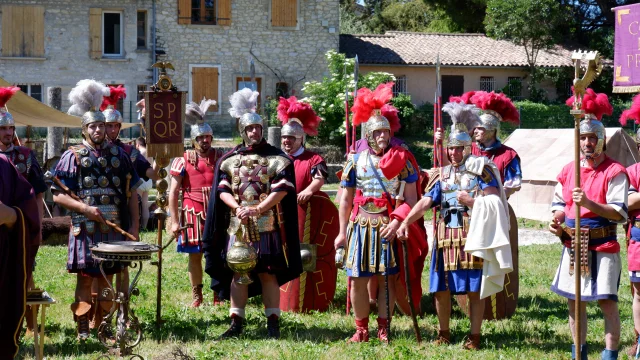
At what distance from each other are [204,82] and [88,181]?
25.2 metres

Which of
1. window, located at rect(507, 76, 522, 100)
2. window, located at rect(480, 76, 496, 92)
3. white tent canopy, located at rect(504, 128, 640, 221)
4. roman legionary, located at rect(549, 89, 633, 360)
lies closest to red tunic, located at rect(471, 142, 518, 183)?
roman legionary, located at rect(549, 89, 633, 360)

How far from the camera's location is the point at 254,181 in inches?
285

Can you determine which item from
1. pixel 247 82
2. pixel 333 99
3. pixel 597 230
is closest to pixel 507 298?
pixel 597 230

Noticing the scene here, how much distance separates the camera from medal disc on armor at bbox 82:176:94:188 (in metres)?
7.11

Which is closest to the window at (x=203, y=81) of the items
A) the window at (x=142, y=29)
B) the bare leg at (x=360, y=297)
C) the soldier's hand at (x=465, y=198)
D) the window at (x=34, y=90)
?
the window at (x=142, y=29)

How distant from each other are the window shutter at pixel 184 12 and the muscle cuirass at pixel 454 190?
25622mm

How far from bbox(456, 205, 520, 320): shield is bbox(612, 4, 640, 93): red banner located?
5.81m

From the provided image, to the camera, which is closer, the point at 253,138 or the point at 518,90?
the point at 253,138

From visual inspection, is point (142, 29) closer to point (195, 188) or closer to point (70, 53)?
point (70, 53)

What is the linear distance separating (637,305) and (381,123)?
7.67ft

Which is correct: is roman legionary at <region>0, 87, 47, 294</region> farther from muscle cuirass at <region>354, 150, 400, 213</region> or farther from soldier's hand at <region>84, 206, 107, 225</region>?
muscle cuirass at <region>354, 150, 400, 213</region>

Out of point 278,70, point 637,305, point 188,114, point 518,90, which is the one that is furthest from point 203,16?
point 637,305

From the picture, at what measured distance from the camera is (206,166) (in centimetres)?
888

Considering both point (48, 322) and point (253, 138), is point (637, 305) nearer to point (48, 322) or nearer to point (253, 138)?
point (253, 138)
